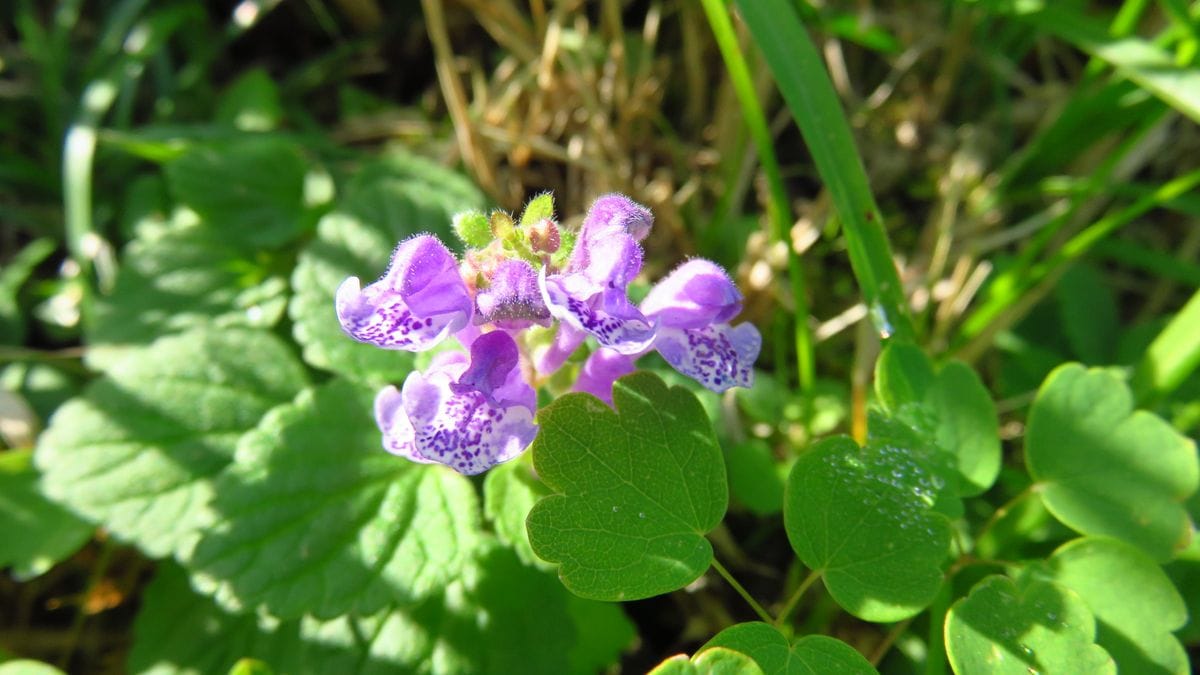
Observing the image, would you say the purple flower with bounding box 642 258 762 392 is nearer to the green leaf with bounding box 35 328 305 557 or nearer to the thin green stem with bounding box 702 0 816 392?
the thin green stem with bounding box 702 0 816 392

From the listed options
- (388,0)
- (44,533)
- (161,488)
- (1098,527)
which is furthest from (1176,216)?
(44,533)

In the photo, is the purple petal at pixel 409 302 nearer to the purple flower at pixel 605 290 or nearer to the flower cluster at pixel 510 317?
the flower cluster at pixel 510 317

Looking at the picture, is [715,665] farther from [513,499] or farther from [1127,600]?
[1127,600]

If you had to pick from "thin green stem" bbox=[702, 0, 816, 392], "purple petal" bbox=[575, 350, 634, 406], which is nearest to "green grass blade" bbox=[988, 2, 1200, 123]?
"thin green stem" bbox=[702, 0, 816, 392]

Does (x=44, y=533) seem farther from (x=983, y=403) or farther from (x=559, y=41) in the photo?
(x=983, y=403)

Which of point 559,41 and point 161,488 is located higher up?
point 559,41

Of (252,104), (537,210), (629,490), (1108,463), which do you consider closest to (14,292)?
(252,104)
